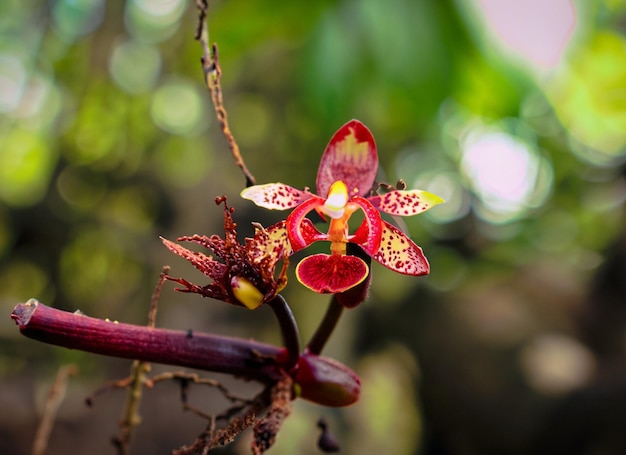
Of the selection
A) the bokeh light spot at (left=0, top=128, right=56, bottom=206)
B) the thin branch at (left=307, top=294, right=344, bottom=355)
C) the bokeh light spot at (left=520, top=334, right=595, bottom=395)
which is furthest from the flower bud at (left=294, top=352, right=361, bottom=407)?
the bokeh light spot at (left=0, top=128, right=56, bottom=206)

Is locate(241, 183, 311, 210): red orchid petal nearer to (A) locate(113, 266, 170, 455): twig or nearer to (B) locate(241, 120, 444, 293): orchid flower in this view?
(B) locate(241, 120, 444, 293): orchid flower

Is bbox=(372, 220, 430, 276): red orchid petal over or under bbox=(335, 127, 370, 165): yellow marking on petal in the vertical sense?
under

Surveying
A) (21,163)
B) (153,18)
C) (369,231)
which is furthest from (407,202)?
(21,163)

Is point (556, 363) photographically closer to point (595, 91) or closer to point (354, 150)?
point (595, 91)

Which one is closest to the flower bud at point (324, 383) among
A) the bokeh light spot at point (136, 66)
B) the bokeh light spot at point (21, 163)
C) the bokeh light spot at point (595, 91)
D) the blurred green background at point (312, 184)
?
the blurred green background at point (312, 184)

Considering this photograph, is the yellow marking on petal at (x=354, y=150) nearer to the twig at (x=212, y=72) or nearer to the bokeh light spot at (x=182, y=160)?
the twig at (x=212, y=72)

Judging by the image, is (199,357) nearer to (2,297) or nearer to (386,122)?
(386,122)
